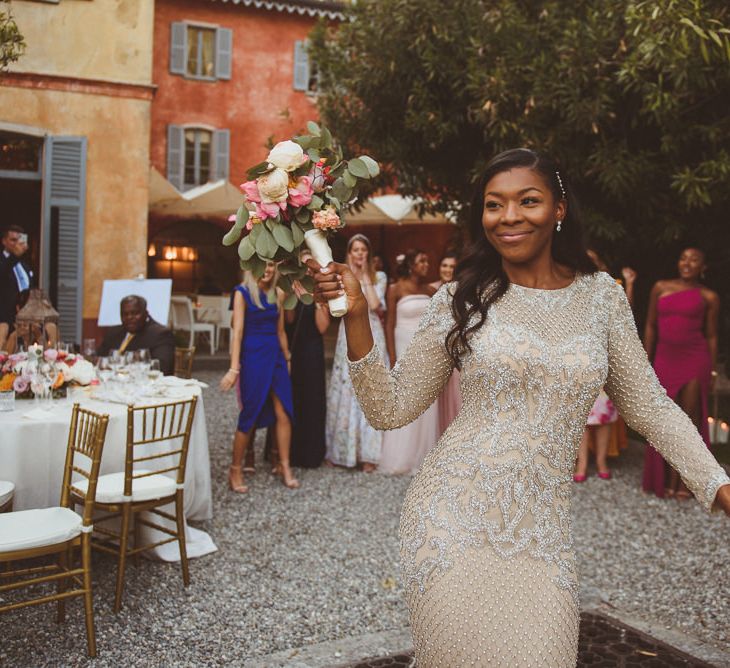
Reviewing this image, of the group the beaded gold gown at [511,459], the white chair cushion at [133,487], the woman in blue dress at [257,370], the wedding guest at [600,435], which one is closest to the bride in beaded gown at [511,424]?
the beaded gold gown at [511,459]

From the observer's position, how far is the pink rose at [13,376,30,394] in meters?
4.96

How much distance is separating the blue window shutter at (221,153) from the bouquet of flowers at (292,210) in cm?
1827

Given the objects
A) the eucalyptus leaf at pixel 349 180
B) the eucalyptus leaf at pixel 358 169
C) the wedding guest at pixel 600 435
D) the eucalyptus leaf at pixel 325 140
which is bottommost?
the wedding guest at pixel 600 435

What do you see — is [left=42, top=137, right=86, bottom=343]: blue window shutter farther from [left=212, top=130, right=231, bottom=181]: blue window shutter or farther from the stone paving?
the stone paving

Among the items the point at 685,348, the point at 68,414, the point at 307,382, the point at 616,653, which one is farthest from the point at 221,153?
the point at 616,653

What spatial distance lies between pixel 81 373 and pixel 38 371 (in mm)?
414

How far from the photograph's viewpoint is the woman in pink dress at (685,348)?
6.77 metres

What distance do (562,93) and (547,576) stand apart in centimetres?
657

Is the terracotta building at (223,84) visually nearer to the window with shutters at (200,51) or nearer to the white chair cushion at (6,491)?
the window with shutters at (200,51)

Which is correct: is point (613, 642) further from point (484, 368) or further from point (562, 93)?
point (562, 93)

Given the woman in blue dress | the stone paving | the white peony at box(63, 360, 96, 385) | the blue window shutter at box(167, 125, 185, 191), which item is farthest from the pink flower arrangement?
the blue window shutter at box(167, 125, 185, 191)

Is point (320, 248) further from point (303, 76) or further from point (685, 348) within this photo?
point (303, 76)

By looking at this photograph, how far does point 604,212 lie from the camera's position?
870 centimetres

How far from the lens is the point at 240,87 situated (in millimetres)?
19797
